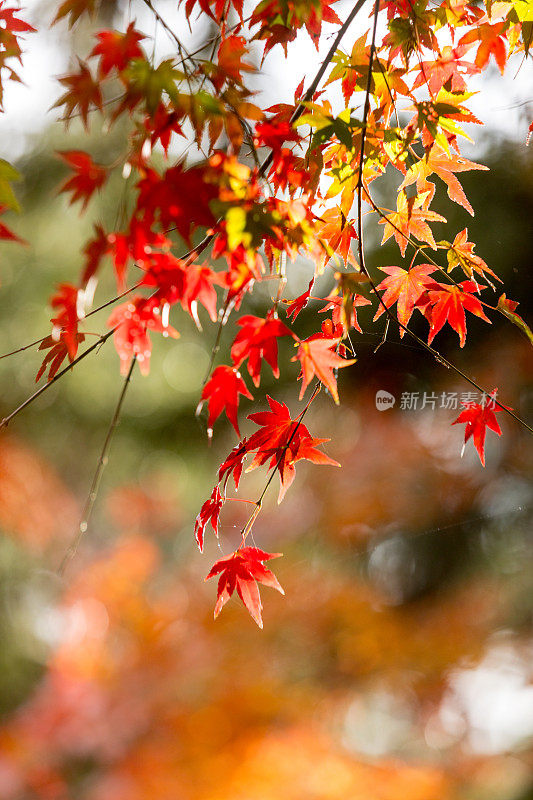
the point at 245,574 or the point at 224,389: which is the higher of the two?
the point at 224,389

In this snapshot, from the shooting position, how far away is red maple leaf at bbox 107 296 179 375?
557mm

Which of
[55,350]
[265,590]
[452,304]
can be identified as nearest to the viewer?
[55,350]

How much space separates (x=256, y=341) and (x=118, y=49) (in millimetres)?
274

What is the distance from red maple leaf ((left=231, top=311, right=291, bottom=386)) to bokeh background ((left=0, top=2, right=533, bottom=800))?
1.68 metres

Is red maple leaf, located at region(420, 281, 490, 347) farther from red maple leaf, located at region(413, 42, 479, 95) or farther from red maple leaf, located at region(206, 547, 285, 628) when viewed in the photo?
red maple leaf, located at region(206, 547, 285, 628)

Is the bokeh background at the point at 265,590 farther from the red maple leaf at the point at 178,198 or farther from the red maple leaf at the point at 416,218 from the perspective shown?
the red maple leaf at the point at 178,198

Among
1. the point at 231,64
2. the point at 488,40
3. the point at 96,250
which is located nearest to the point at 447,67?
the point at 488,40

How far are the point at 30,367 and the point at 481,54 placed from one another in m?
2.39

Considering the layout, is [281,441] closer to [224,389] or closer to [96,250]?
[224,389]

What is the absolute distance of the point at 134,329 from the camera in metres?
0.58

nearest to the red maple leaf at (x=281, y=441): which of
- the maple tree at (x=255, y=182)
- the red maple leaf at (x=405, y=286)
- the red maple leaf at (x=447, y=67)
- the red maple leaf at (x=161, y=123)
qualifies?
the maple tree at (x=255, y=182)

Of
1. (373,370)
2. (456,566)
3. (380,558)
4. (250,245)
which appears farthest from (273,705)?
(250,245)

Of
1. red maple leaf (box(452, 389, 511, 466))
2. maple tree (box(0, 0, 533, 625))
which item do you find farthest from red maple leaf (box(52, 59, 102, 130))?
red maple leaf (box(452, 389, 511, 466))

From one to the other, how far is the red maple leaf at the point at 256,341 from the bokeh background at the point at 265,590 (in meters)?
1.68
